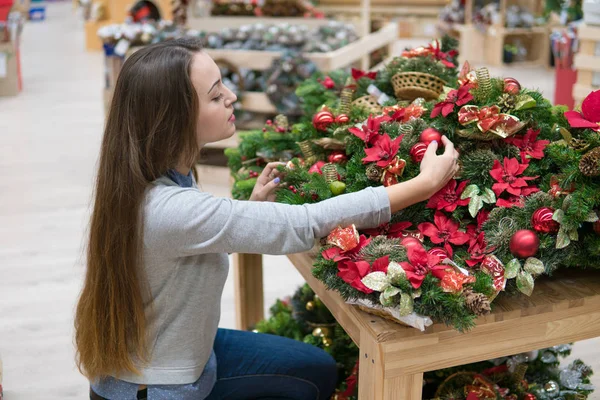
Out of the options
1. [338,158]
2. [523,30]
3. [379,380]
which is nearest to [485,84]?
[338,158]

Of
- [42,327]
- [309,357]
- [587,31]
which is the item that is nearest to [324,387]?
[309,357]

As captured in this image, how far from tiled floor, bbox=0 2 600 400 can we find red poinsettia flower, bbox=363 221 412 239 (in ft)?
4.15

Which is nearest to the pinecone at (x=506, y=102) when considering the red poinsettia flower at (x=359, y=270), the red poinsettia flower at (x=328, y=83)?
the red poinsettia flower at (x=359, y=270)

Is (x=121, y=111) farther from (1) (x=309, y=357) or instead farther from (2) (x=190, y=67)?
(1) (x=309, y=357)

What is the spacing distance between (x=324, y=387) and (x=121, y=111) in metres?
0.83

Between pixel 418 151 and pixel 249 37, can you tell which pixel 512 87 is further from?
pixel 249 37

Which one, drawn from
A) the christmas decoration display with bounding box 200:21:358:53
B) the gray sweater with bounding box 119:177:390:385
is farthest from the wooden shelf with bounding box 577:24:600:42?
the gray sweater with bounding box 119:177:390:385

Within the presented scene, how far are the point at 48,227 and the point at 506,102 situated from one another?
2973mm

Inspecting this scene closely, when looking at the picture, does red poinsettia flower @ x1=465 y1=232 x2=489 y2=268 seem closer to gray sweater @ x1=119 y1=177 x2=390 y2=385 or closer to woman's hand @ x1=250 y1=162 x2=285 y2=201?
gray sweater @ x1=119 y1=177 x2=390 y2=385

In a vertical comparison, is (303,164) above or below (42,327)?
above

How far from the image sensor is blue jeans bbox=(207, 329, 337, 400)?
5.62 ft

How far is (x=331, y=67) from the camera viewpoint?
14.0 ft

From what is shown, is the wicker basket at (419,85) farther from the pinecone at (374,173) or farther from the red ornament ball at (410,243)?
the red ornament ball at (410,243)

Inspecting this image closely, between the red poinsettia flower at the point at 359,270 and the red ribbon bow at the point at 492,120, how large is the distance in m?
0.37
